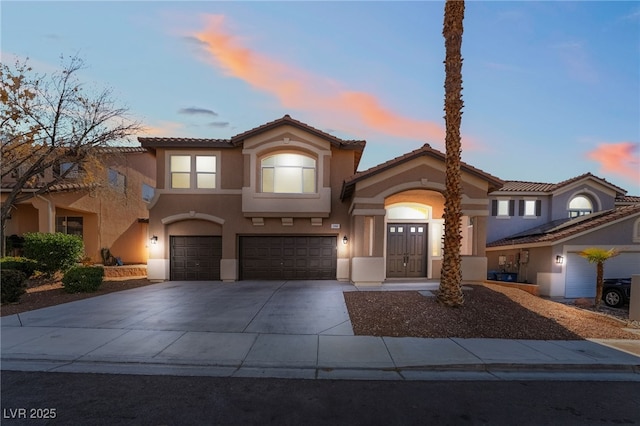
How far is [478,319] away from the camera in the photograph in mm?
8047

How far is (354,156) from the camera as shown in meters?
16.3

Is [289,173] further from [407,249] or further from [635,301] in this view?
[635,301]

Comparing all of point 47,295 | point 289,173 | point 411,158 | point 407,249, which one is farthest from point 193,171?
point 407,249

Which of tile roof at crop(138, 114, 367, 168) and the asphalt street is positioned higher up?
tile roof at crop(138, 114, 367, 168)

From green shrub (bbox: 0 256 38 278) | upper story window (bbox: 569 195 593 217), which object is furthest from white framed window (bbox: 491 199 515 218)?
green shrub (bbox: 0 256 38 278)

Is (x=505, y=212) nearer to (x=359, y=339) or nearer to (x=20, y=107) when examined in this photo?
(x=359, y=339)

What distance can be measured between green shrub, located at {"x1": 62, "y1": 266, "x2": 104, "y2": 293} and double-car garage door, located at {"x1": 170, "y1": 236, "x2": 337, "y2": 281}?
405 cm

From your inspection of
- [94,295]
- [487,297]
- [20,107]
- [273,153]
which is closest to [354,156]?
[273,153]

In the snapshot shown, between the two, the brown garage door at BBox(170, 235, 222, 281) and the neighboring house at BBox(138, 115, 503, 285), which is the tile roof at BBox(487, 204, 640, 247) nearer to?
the neighboring house at BBox(138, 115, 503, 285)

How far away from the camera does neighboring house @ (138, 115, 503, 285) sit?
48.5ft

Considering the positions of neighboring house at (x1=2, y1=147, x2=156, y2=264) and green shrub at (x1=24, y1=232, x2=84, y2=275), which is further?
neighboring house at (x1=2, y1=147, x2=156, y2=264)

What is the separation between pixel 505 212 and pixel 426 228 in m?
Answer: 9.21

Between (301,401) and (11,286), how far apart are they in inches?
426

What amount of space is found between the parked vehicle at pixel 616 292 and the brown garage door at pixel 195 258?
18.1m
